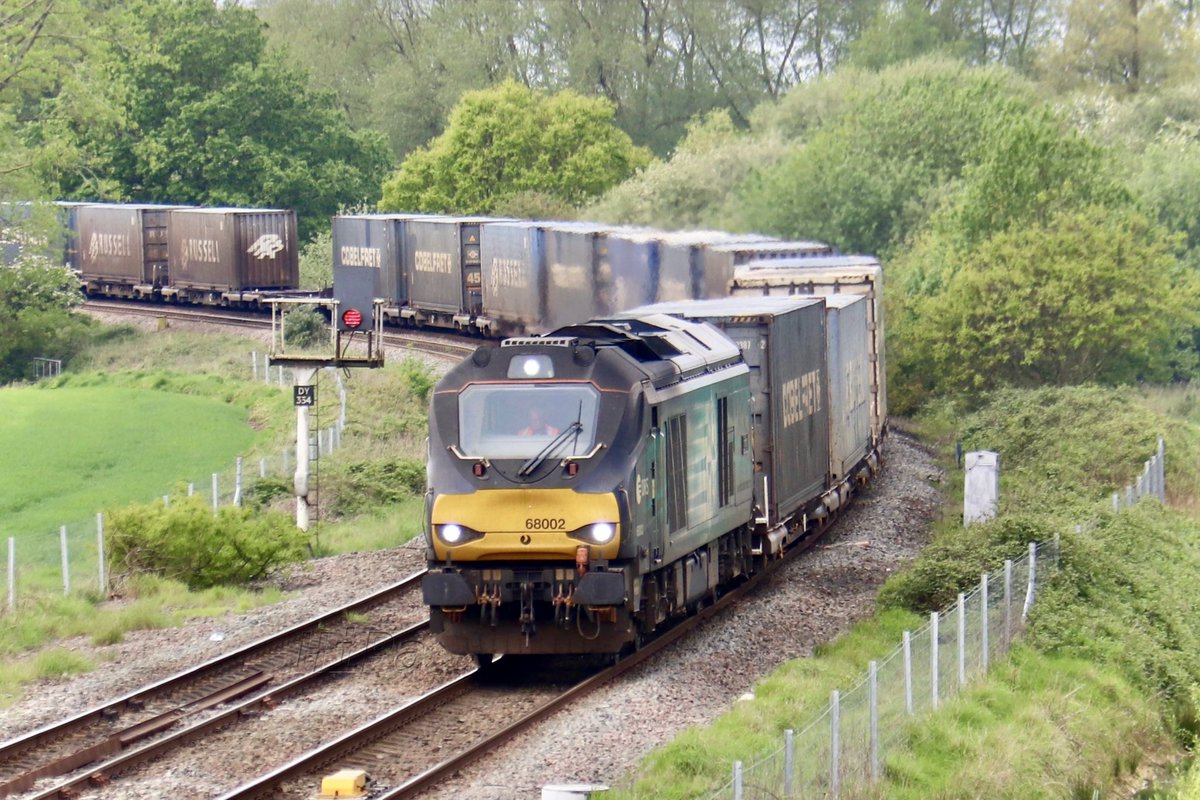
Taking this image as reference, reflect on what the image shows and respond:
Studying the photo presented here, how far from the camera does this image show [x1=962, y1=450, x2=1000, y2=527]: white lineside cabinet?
21953mm

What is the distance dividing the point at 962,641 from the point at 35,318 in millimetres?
39238

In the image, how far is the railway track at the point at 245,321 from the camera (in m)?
42.9

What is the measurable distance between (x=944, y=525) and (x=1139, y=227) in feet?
56.4

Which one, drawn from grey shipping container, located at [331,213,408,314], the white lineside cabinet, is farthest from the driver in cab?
grey shipping container, located at [331,213,408,314]

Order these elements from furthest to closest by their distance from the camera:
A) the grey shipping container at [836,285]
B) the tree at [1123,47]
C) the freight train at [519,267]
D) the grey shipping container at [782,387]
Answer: the tree at [1123,47] → the freight train at [519,267] → the grey shipping container at [836,285] → the grey shipping container at [782,387]

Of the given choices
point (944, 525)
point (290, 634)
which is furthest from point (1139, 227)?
point (290, 634)

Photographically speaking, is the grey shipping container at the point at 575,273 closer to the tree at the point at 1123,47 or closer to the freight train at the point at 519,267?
the freight train at the point at 519,267

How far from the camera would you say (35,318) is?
159 feet

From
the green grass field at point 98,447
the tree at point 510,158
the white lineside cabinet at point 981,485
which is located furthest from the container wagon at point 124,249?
the white lineside cabinet at point 981,485

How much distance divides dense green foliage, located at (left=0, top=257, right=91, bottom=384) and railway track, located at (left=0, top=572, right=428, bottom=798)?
31707mm

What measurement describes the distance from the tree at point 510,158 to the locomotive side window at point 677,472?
52.6m

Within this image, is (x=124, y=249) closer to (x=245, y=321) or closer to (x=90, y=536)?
(x=245, y=321)

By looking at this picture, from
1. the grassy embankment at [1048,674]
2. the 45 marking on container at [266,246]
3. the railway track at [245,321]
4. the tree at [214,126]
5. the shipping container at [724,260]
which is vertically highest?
the tree at [214,126]

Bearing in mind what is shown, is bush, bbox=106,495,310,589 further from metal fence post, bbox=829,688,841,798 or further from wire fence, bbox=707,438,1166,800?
metal fence post, bbox=829,688,841,798
